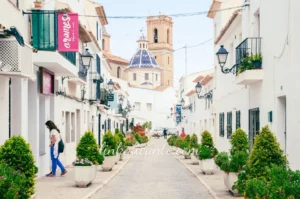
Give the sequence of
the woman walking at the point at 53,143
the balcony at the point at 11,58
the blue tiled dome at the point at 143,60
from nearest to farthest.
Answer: the balcony at the point at 11,58 → the woman walking at the point at 53,143 → the blue tiled dome at the point at 143,60

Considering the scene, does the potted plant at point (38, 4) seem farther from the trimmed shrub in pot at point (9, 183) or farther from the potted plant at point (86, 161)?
the trimmed shrub in pot at point (9, 183)

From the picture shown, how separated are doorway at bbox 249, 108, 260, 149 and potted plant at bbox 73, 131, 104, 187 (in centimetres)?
552

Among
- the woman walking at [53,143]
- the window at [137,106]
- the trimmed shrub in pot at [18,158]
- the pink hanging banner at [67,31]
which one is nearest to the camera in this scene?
the trimmed shrub in pot at [18,158]

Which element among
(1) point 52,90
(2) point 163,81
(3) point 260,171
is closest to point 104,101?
(1) point 52,90

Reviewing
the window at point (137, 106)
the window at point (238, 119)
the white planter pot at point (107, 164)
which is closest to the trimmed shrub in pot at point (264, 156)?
the window at point (238, 119)

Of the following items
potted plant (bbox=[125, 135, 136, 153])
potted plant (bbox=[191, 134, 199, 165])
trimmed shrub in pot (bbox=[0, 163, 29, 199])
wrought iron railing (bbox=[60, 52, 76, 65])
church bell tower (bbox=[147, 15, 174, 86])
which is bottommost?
potted plant (bbox=[125, 135, 136, 153])

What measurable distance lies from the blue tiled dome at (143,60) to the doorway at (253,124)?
Answer: 84.6 metres

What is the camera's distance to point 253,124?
18.6 meters

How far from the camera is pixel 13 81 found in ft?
46.7

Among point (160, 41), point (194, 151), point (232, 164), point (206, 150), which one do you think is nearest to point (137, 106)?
point (160, 41)

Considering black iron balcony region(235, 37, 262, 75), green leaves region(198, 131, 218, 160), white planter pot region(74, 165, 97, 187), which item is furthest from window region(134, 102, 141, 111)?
white planter pot region(74, 165, 97, 187)

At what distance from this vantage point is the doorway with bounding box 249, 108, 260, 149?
18.0m

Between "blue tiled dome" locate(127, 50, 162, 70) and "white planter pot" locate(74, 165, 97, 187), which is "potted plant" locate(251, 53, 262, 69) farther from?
"blue tiled dome" locate(127, 50, 162, 70)

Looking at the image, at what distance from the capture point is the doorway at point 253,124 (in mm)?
17984
